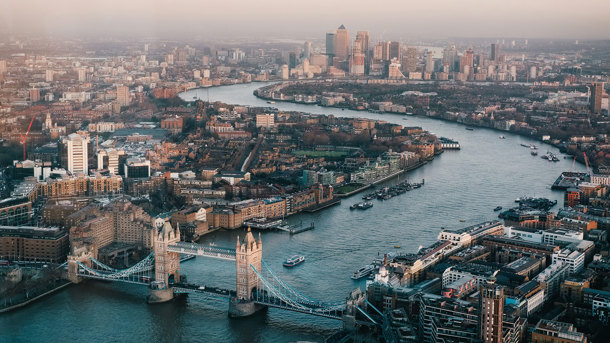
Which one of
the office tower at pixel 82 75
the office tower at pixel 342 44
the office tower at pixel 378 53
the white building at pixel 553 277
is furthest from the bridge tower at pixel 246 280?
the office tower at pixel 342 44

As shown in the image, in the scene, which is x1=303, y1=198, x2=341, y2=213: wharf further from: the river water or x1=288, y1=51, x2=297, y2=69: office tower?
x1=288, y1=51, x2=297, y2=69: office tower

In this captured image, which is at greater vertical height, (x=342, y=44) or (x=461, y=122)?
(x=342, y=44)

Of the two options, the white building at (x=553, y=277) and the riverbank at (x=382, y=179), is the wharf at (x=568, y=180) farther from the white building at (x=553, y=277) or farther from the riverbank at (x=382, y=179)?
the white building at (x=553, y=277)

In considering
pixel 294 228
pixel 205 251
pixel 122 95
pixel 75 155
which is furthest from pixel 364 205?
pixel 122 95

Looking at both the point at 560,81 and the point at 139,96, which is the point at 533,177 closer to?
the point at 139,96

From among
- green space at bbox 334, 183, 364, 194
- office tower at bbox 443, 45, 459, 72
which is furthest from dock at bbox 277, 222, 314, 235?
office tower at bbox 443, 45, 459, 72

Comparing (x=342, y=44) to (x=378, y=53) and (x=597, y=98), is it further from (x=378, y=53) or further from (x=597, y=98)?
(x=597, y=98)

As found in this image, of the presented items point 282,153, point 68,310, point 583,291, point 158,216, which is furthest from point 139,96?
point 583,291
